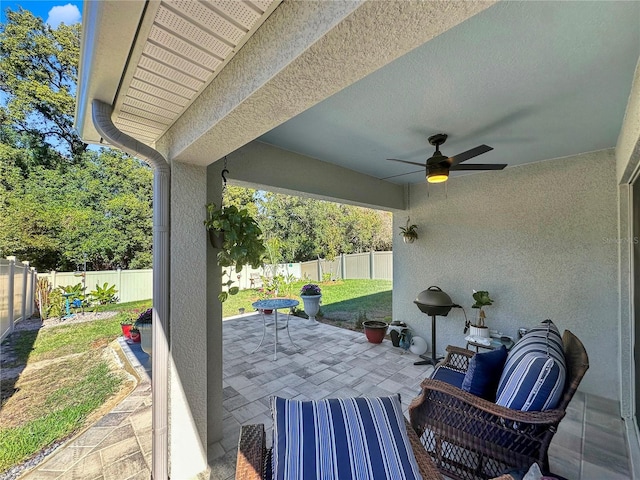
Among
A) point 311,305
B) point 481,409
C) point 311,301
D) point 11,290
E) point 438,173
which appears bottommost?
point 311,305

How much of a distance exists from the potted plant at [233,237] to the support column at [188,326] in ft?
0.31

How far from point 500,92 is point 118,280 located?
35.0 ft

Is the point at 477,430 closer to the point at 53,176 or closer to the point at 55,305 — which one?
the point at 55,305

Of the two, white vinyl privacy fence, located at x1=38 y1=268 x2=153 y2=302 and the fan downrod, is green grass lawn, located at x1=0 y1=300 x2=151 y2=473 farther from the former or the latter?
the fan downrod

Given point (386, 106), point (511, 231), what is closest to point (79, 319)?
point (386, 106)

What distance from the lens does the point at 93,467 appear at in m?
2.04

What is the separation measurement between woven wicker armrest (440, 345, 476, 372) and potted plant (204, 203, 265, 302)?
230cm

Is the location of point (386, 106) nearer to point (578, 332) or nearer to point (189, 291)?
point (189, 291)

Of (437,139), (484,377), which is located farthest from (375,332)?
(437,139)

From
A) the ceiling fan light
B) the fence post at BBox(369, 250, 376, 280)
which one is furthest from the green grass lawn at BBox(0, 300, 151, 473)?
the fence post at BBox(369, 250, 376, 280)

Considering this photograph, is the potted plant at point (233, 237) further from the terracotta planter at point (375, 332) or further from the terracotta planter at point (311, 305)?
the terracotta planter at point (311, 305)

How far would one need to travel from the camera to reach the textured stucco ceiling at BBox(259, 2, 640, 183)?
1333mm

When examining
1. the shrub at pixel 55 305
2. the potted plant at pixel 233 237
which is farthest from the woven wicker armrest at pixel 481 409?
the shrub at pixel 55 305

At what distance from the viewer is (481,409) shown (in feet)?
5.47
